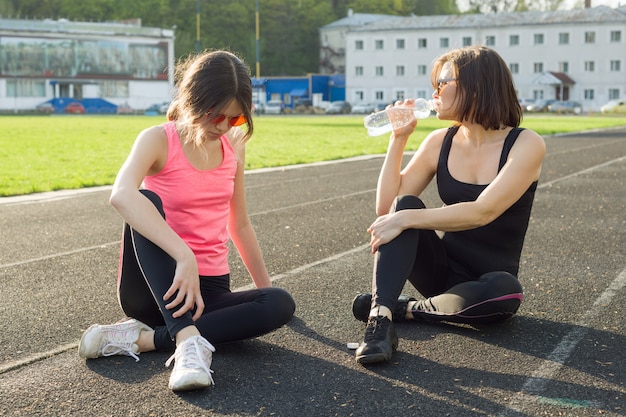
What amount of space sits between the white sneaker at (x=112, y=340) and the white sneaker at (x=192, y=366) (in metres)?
0.44

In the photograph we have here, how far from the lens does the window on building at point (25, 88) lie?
89.2 meters

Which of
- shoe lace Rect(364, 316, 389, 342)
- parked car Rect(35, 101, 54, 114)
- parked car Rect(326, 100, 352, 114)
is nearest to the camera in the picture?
shoe lace Rect(364, 316, 389, 342)

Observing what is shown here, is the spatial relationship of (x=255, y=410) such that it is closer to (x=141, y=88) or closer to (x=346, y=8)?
(x=141, y=88)

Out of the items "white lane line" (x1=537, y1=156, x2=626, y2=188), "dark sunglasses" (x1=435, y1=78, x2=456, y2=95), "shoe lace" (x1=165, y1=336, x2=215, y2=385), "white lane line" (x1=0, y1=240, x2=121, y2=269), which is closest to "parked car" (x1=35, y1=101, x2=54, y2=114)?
"white lane line" (x1=537, y1=156, x2=626, y2=188)

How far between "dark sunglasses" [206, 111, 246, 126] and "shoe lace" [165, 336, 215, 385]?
95cm

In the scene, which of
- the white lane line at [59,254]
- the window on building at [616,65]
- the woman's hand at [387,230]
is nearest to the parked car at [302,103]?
the window on building at [616,65]

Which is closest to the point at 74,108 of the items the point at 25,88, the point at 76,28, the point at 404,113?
the point at 25,88

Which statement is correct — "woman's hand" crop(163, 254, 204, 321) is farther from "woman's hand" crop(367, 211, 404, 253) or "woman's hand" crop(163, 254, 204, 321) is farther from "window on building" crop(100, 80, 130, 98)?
"window on building" crop(100, 80, 130, 98)

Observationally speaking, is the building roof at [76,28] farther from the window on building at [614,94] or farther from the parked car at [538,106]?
the window on building at [614,94]

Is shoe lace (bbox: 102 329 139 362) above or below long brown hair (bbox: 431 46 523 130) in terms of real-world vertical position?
below

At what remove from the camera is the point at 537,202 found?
11.2 m

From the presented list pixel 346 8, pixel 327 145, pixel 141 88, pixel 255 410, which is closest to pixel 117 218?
pixel 255 410

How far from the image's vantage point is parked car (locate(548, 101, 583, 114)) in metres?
71.2

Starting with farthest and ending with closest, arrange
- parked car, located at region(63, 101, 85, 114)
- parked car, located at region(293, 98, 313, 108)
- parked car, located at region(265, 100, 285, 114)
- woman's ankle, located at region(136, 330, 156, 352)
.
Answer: parked car, located at region(293, 98, 313, 108) → parked car, located at region(63, 101, 85, 114) → parked car, located at region(265, 100, 285, 114) → woman's ankle, located at region(136, 330, 156, 352)
